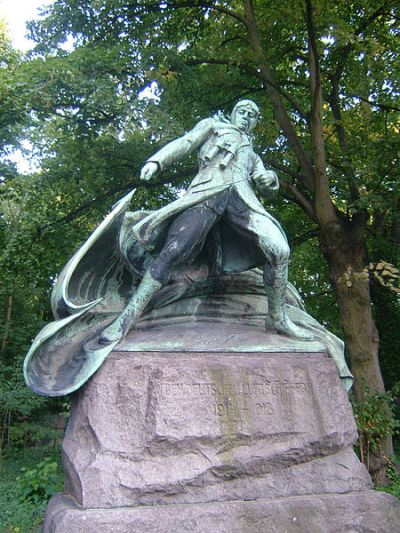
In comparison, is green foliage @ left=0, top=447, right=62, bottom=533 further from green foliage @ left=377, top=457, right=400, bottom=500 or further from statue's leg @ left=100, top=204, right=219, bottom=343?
green foliage @ left=377, top=457, right=400, bottom=500

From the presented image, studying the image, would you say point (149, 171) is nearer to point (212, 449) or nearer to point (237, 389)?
point (237, 389)

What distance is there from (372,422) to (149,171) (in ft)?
16.5

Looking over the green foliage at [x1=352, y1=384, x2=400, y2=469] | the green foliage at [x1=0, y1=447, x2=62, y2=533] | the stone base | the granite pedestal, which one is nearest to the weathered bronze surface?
the granite pedestal

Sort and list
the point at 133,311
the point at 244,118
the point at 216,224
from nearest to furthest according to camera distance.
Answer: the point at 133,311 → the point at 216,224 → the point at 244,118

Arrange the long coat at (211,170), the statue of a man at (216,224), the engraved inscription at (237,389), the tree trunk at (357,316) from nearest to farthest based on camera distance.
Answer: the engraved inscription at (237,389) < the statue of a man at (216,224) < the long coat at (211,170) < the tree trunk at (357,316)

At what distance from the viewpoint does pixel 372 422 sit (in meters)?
7.44

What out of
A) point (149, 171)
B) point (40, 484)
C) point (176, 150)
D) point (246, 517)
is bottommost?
point (40, 484)

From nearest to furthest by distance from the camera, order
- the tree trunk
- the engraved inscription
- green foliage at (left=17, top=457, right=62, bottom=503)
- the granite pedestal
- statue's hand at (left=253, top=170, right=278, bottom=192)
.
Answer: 1. the granite pedestal
2. the engraved inscription
3. statue's hand at (left=253, top=170, right=278, bottom=192)
4. green foliage at (left=17, top=457, right=62, bottom=503)
5. the tree trunk

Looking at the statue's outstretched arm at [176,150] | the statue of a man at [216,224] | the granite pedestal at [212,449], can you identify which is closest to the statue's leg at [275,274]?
the statue of a man at [216,224]

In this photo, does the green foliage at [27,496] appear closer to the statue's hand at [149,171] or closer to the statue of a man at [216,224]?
the statue of a man at [216,224]

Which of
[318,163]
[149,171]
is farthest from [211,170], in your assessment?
[318,163]

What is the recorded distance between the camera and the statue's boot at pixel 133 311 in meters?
3.59

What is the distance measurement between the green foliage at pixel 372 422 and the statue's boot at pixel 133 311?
15.0ft

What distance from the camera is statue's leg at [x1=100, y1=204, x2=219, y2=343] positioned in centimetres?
368
